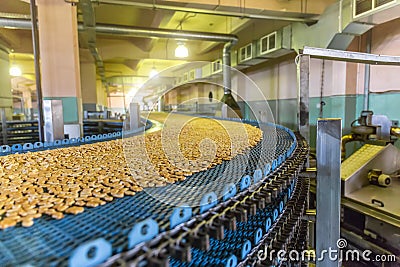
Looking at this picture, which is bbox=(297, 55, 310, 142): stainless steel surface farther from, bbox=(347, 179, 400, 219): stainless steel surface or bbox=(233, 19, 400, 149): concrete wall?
bbox=(233, 19, 400, 149): concrete wall

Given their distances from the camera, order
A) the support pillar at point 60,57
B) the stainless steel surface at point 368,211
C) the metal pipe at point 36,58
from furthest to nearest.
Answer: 1. the support pillar at point 60,57
2. the metal pipe at point 36,58
3. the stainless steel surface at point 368,211

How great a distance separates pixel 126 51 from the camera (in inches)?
249

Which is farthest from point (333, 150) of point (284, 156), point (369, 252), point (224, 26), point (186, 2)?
point (224, 26)

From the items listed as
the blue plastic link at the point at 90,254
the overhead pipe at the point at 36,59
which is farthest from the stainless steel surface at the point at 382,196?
the overhead pipe at the point at 36,59

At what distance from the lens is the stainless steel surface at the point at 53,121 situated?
1.94 m

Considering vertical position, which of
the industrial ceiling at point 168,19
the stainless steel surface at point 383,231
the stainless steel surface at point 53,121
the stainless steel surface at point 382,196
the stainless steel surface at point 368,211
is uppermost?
the industrial ceiling at point 168,19

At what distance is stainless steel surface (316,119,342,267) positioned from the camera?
124 cm

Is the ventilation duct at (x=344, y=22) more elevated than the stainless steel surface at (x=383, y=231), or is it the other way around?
the ventilation duct at (x=344, y=22)

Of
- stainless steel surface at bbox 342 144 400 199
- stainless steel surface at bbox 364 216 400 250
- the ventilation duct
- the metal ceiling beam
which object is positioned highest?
the metal ceiling beam

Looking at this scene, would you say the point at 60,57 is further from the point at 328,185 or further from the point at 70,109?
the point at 328,185

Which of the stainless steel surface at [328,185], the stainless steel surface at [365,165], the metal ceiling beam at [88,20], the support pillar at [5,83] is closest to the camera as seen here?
the stainless steel surface at [328,185]

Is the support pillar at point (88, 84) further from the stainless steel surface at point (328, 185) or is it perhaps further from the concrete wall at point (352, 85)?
the stainless steel surface at point (328, 185)

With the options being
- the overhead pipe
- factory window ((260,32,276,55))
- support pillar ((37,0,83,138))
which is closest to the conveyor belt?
the overhead pipe

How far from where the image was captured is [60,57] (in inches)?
111
